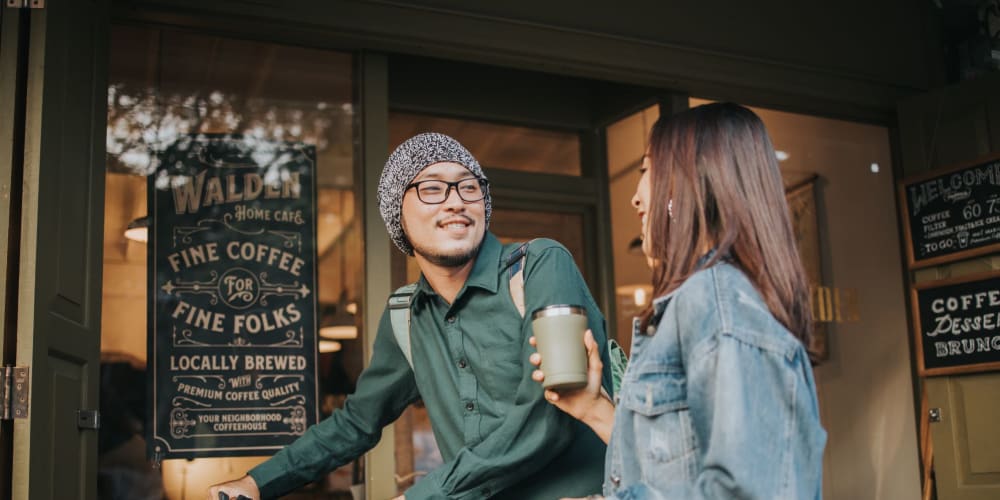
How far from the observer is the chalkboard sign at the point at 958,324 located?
4969 mm

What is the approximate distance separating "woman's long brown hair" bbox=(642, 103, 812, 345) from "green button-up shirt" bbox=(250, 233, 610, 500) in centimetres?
54

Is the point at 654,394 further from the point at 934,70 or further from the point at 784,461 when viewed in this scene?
the point at 934,70

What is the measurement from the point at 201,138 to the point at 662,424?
3493mm

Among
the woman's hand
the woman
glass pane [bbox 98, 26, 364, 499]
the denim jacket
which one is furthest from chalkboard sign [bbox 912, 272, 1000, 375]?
the denim jacket

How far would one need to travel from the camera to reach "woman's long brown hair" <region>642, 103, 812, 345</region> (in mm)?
1473

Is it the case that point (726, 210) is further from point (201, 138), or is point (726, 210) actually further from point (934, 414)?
point (934, 414)

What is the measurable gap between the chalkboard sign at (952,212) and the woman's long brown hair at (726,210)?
12.8ft

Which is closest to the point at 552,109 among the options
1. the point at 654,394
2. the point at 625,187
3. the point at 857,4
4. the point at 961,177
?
the point at 625,187

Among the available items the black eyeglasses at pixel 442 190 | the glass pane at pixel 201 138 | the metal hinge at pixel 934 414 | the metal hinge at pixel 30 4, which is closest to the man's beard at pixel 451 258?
the black eyeglasses at pixel 442 190

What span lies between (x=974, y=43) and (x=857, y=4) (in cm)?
68

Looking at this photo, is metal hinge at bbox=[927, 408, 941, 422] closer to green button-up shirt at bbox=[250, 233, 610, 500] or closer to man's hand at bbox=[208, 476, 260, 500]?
green button-up shirt at bbox=[250, 233, 610, 500]

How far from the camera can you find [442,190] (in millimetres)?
2363

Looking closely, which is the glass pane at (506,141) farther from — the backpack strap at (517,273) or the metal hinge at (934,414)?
the backpack strap at (517,273)

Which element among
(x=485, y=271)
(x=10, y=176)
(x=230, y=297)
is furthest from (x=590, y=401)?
(x=230, y=297)
